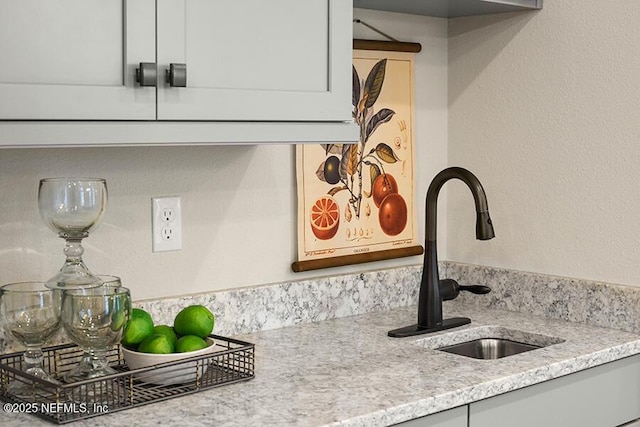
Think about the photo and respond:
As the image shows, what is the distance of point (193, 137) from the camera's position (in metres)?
1.63

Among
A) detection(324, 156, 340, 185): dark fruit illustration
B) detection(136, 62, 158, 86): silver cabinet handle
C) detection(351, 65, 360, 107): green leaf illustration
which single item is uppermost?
detection(351, 65, 360, 107): green leaf illustration

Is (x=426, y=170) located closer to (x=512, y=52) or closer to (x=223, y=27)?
(x=512, y=52)

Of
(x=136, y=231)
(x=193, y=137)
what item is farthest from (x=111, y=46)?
(x=136, y=231)

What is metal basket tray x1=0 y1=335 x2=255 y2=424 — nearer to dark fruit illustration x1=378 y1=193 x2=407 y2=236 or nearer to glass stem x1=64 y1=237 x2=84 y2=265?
glass stem x1=64 y1=237 x2=84 y2=265

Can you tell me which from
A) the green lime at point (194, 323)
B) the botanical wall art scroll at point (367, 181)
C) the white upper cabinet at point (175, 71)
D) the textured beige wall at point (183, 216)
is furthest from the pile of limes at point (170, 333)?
the botanical wall art scroll at point (367, 181)

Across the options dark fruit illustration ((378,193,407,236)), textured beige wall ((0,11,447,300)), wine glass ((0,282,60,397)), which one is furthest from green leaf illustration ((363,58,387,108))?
wine glass ((0,282,60,397))

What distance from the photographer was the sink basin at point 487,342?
218 centimetres

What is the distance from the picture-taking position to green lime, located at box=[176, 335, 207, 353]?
1.70 m

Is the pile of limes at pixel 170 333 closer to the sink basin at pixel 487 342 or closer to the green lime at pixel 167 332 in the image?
the green lime at pixel 167 332

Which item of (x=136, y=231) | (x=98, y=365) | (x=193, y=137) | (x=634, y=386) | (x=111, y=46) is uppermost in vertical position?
(x=111, y=46)

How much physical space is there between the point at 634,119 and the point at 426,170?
0.63 meters

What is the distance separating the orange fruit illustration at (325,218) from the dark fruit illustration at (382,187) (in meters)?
0.14

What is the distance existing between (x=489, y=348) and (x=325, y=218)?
541 mm

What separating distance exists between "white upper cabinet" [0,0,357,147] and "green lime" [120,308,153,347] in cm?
36
